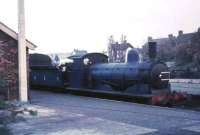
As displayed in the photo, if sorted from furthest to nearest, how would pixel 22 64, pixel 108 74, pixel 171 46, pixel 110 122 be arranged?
pixel 171 46 → pixel 108 74 → pixel 22 64 → pixel 110 122

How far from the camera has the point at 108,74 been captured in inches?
875

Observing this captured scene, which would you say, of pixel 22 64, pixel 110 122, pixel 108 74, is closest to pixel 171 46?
pixel 108 74

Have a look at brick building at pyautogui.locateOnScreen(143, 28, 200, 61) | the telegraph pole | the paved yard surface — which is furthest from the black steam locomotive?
brick building at pyautogui.locateOnScreen(143, 28, 200, 61)

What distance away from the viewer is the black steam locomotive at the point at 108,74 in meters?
19.7

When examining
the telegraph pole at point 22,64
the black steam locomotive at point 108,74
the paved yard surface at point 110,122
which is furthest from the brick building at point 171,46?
the paved yard surface at point 110,122

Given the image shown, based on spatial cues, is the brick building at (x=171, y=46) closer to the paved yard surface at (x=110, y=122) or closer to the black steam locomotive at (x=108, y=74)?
the black steam locomotive at (x=108, y=74)

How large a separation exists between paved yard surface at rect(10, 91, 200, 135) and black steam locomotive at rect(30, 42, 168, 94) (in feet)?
11.2

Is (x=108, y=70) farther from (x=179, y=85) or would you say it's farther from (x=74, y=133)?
(x=74, y=133)

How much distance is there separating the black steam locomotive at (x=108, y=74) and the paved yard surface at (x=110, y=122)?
3428 millimetres

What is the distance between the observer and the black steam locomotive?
19.7 meters

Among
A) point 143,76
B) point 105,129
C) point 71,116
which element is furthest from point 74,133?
point 143,76

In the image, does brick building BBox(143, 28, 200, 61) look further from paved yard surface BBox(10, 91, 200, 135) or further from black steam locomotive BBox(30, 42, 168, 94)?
paved yard surface BBox(10, 91, 200, 135)

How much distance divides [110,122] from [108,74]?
9.62 metres

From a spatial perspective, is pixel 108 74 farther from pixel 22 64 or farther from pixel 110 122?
pixel 110 122
